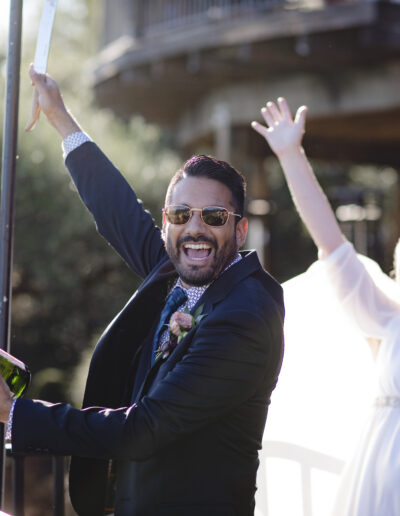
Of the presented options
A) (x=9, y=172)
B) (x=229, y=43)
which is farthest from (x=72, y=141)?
(x=229, y=43)

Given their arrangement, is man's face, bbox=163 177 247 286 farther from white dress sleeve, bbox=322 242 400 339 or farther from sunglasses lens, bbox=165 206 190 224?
white dress sleeve, bbox=322 242 400 339

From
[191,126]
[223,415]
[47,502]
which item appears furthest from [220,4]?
[223,415]

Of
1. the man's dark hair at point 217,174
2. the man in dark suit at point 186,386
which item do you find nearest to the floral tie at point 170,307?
the man in dark suit at point 186,386

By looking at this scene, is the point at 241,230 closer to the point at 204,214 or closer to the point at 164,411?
the point at 204,214

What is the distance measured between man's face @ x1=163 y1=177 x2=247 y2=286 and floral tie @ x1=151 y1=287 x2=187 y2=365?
7cm

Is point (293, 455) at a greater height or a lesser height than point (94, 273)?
lesser

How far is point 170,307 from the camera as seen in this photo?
6.81ft

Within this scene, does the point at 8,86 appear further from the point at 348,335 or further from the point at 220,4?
the point at 220,4

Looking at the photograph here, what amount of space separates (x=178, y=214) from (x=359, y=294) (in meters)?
1.19

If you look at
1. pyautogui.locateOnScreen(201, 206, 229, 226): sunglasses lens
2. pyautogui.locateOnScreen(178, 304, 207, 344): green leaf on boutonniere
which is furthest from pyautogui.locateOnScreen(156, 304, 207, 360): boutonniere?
pyautogui.locateOnScreen(201, 206, 229, 226): sunglasses lens

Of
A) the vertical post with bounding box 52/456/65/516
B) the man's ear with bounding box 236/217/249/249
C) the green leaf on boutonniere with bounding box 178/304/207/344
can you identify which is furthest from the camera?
the vertical post with bounding box 52/456/65/516

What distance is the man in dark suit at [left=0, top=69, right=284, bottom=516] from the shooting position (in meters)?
1.72

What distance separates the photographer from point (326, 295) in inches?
120

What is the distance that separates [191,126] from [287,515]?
709 cm
